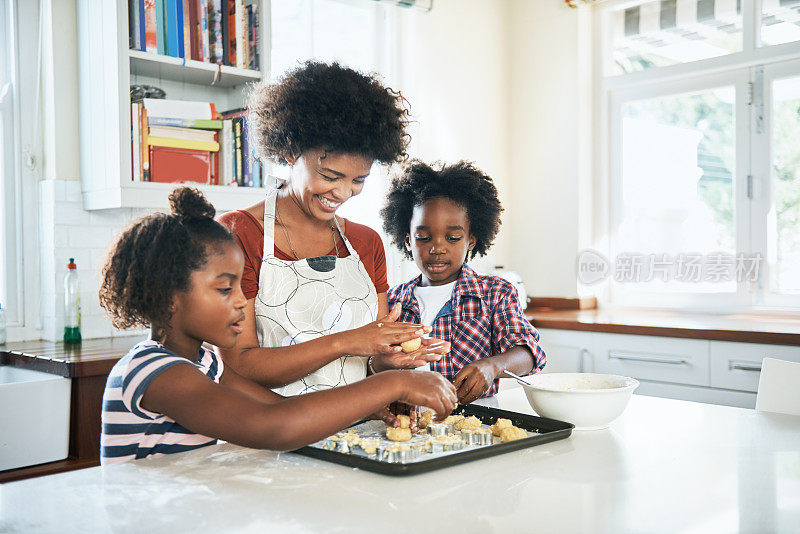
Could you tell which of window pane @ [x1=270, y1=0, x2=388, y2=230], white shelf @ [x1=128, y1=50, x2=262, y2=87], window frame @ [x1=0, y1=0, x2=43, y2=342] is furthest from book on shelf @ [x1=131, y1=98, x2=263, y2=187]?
window frame @ [x1=0, y1=0, x2=43, y2=342]

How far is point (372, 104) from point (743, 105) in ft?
8.36

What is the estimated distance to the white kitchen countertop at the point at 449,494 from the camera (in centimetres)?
79

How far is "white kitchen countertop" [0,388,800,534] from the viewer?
2.60 feet

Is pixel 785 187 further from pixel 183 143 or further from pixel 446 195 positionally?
pixel 183 143

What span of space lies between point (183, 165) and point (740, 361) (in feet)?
7.23

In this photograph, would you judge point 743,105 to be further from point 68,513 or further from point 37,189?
point 68,513

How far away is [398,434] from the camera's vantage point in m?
1.11

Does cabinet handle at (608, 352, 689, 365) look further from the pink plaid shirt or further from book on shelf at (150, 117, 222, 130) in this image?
book on shelf at (150, 117, 222, 130)

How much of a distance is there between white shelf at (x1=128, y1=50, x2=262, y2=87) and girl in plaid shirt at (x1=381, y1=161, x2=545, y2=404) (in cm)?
90

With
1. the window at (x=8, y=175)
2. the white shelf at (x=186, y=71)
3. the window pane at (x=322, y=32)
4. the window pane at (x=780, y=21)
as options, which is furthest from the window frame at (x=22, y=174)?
the window pane at (x=780, y=21)

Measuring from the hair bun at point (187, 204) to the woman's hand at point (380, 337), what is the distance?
13.5 inches

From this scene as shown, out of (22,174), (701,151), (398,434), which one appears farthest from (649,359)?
(22,174)

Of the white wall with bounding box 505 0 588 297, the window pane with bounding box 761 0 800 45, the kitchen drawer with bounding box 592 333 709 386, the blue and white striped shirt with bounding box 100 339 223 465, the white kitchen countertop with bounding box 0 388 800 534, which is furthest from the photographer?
the white wall with bounding box 505 0 588 297

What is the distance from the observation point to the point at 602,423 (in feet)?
4.12
